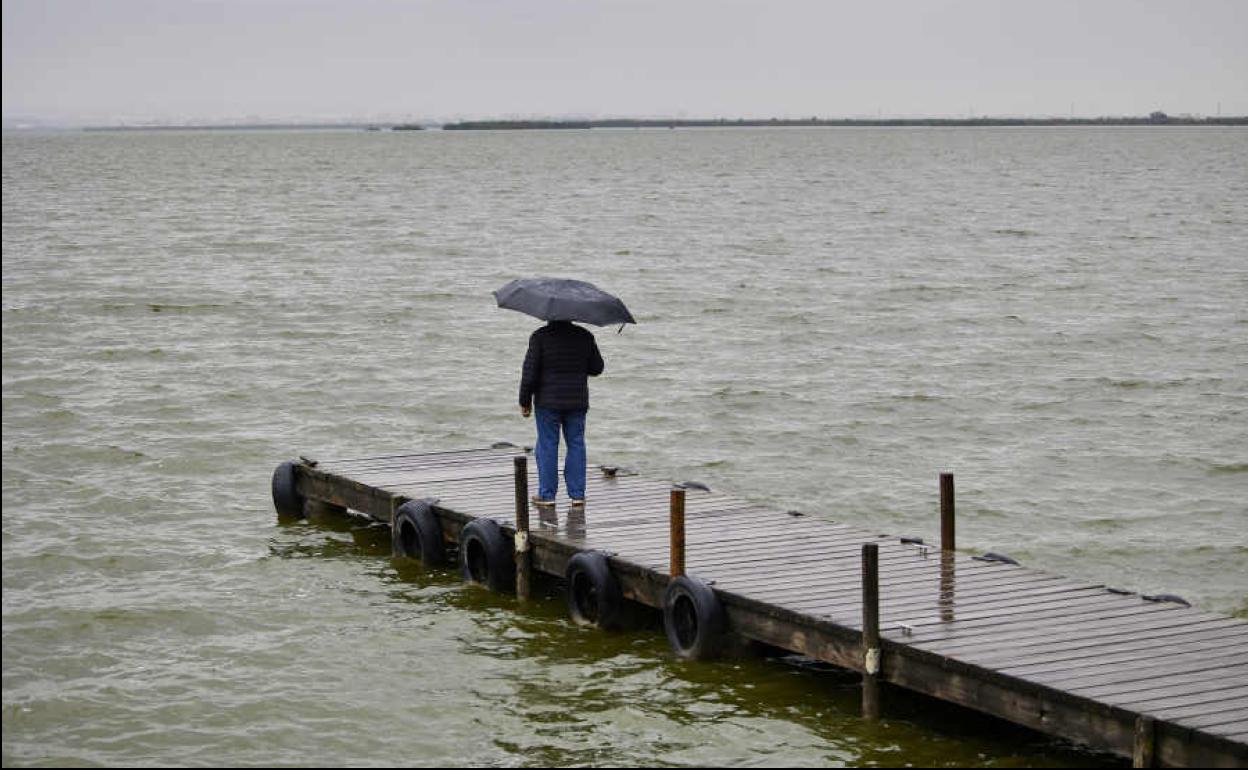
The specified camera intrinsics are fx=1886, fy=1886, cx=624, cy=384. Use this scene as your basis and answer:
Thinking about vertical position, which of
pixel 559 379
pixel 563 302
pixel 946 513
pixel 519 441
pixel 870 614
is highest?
pixel 563 302

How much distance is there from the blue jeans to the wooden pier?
0.78 feet

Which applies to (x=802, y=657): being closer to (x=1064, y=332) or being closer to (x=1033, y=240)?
(x=1064, y=332)

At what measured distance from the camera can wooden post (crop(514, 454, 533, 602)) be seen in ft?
51.5

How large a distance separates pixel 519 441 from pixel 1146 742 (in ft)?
50.0

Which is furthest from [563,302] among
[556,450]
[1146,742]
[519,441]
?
[519,441]

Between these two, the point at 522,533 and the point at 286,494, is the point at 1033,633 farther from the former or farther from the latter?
the point at 286,494

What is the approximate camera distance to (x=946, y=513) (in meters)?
15.3

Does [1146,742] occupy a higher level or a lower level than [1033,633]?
lower

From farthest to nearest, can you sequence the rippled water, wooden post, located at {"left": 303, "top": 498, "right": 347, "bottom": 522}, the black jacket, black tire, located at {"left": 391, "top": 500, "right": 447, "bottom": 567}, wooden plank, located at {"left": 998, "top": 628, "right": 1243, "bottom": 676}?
1. wooden post, located at {"left": 303, "top": 498, "right": 347, "bottom": 522}
2. black tire, located at {"left": 391, "top": 500, "right": 447, "bottom": 567}
3. the black jacket
4. the rippled water
5. wooden plank, located at {"left": 998, "top": 628, "right": 1243, "bottom": 676}

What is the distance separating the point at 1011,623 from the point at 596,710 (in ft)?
10.1

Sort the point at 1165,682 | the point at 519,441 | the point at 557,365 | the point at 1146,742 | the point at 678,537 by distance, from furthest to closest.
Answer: the point at 519,441
the point at 557,365
the point at 678,537
the point at 1165,682
the point at 1146,742

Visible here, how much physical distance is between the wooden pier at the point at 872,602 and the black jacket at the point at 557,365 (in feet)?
3.40

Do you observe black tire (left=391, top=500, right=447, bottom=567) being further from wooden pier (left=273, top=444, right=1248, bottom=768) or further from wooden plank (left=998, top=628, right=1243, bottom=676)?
wooden plank (left=998, top=628, right=1243, bottom=676)

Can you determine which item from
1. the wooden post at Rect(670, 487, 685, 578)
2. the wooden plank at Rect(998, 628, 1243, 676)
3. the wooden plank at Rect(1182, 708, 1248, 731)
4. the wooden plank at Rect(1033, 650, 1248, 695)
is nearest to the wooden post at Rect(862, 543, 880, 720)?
the wooden plank at Rect(998, 628, 1243, 676)
